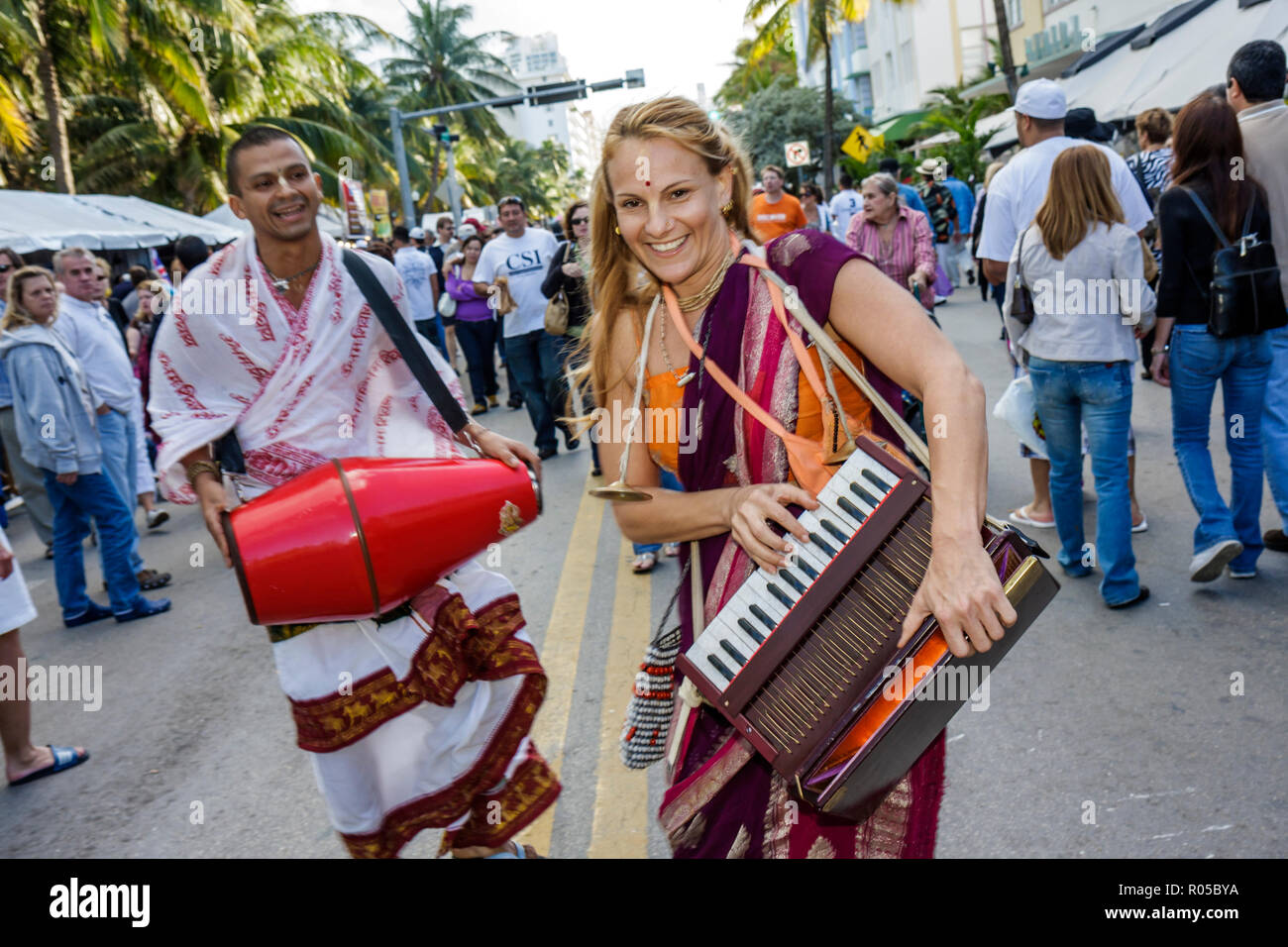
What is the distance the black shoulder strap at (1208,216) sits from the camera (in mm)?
4387

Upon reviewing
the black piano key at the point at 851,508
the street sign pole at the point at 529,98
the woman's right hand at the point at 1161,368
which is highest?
the street sign pole at the point at 529,98

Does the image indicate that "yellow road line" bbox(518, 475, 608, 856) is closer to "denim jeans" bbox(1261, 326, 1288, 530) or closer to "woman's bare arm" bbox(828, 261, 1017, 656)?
"woman's bare arm" bbox(828, 261, 1017, 656)

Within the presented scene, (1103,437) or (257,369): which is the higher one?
(257,369)

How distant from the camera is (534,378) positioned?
9234 millimetres

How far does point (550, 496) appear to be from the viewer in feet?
25.9

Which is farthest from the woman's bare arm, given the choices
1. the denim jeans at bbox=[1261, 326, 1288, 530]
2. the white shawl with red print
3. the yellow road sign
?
the yellow road sign

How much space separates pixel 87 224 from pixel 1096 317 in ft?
55.0

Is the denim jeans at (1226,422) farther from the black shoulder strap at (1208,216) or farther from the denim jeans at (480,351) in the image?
the denim jeans at (480,351)

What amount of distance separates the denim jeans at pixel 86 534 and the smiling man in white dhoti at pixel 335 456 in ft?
12.2

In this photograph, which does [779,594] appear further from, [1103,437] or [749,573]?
[1103,437]

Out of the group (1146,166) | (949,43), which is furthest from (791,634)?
(949,43)

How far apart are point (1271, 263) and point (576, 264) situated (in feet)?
14.0

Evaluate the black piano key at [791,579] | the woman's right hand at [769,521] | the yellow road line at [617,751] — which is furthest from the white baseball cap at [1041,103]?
the black piano key at [791,579]

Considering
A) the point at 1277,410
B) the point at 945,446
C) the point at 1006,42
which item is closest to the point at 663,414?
the point at 945,446
